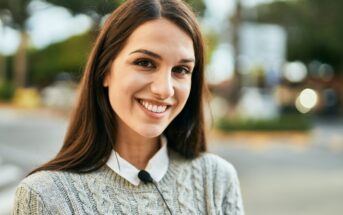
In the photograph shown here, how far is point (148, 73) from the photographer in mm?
1538

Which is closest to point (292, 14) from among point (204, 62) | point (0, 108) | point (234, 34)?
point (234, 34)

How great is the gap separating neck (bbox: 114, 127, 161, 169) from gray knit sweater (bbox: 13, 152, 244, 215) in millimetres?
84

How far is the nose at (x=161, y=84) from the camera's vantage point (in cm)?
153

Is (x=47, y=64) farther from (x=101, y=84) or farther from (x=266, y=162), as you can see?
(x=101, y=84)

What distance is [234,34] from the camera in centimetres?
1354

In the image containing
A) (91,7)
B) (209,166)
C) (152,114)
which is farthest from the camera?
(91,7)

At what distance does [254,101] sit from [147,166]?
54.6ft

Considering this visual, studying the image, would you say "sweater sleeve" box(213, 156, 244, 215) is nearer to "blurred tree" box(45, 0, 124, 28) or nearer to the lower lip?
the lower lip

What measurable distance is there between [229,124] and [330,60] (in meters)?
15.1

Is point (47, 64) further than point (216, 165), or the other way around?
point (47, 64)

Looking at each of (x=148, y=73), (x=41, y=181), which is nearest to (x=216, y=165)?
(x=148, y=73)

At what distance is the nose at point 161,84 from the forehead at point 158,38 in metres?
0.06

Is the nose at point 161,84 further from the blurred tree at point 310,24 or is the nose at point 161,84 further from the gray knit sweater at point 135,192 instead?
the blurred tree at point 310,24

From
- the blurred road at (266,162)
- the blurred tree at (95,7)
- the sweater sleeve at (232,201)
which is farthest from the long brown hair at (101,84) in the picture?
the blurred road at (266,162)
